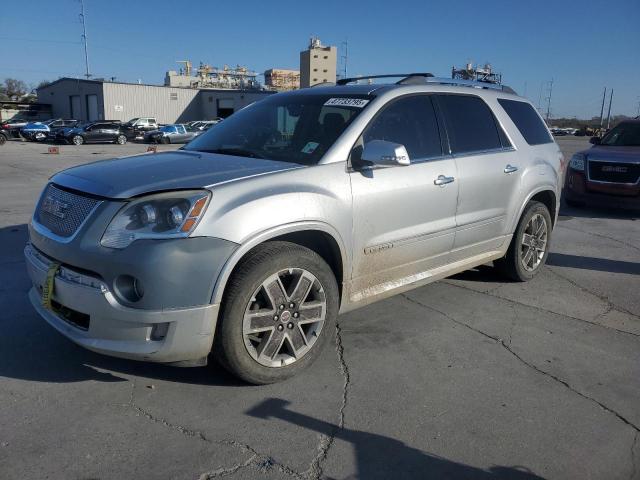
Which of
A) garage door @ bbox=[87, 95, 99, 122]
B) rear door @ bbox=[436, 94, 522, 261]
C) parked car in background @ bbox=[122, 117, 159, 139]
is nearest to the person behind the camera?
rear door @ bbox=[436, 94, 522, 261]

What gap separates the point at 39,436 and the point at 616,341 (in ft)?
13.1

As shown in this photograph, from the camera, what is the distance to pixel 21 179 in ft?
44.6

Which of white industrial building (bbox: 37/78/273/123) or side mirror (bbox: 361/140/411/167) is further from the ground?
white industrial building (bbox: 37/78/273/123)

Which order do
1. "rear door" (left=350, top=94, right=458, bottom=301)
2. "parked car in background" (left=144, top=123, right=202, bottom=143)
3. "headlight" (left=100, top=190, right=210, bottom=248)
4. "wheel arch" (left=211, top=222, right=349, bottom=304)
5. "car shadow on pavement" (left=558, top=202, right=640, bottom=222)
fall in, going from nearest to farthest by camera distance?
"headlight" (left=100, top=190, right=210, bottom=248) → "wheel arch" (left=211, top=222, right=349, bottom=304) → "rear door" (left=350, top=94, right=458, bottom=301) → "car shadow on pavement" (left=558, top=202, right=640, bottom=222) → "parked car in background" (left=144, top=123, right=202, bottom=143)

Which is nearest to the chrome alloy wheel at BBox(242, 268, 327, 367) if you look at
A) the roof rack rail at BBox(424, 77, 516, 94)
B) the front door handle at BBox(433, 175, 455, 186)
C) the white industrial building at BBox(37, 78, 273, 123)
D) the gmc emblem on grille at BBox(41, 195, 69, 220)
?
the gmc emblem on grille at BBox(41, 195, 69, 220)

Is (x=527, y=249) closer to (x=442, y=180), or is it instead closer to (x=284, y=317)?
Answer: (x=442, y=180)

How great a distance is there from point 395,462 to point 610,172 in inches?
347

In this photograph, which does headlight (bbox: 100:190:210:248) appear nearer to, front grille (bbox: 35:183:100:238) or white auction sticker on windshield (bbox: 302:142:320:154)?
front grille (bbox: 35:183:100:238)

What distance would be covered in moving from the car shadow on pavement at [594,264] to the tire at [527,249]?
0.78 m

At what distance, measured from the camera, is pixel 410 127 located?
4070 mm

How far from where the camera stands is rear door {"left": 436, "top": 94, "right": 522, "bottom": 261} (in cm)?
437

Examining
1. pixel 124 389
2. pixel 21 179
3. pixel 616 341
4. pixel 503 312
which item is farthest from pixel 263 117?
pixel 21 179

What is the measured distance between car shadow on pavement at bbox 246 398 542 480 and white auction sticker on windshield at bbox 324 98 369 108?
7.25 ft

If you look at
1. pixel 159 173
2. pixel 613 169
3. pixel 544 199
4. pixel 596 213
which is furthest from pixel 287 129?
pixel 596 213
